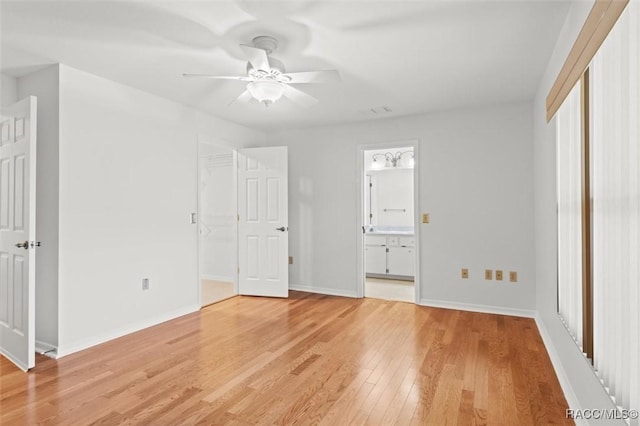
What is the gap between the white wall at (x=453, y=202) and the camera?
4.07 metres

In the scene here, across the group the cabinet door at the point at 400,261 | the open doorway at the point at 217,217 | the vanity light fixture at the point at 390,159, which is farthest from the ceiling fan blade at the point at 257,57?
the vanity light fixture at the point at 390,159

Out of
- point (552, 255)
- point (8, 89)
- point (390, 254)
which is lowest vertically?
point (390, 254)

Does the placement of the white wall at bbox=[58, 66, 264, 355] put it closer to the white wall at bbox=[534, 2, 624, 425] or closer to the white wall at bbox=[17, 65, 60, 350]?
the white wall at bbox=[17, 65, 60, 350]

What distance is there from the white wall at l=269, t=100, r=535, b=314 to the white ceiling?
2.19 ft

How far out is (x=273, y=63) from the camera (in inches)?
103

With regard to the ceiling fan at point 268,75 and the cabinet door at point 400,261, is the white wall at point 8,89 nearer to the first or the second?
the ceiling fan at point 268,75

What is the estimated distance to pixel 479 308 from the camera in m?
4.24

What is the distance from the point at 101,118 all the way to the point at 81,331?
1.92 meters

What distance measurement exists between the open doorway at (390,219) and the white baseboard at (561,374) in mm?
2554

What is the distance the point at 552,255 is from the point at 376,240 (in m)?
3.67

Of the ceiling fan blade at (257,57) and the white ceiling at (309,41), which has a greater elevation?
the white ceiling at (309,41)

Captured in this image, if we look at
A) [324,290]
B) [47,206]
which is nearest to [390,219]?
[324,290]

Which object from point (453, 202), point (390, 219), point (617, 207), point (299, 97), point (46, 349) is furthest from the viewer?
point (390, 219)

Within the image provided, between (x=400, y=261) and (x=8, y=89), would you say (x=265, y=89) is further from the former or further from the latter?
(x=400, y=261)
